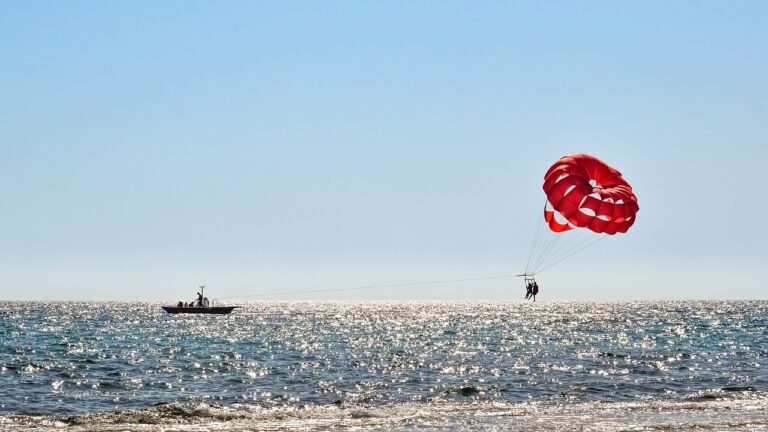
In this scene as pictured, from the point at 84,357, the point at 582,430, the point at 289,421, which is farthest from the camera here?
the point at 84,357

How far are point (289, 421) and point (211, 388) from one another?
34.1 ft

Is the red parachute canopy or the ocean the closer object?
the ocean

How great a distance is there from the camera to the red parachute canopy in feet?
127

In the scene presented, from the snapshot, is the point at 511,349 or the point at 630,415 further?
the point at 511,349

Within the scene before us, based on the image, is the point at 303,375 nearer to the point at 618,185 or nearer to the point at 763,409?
the point at 618,185

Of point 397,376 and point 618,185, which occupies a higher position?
point 618,185

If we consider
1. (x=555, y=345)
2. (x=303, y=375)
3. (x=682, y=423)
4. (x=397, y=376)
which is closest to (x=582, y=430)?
(x=682, y=423)

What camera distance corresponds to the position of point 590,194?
128ft

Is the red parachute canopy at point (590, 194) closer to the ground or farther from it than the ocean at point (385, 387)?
farther from it

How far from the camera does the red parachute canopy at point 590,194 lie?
3872 cm

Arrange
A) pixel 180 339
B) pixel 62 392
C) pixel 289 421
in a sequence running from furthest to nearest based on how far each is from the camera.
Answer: pixel 180 339
pixel 62 392
pixel 289 421

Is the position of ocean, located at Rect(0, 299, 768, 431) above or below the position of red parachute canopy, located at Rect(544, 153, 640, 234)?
below

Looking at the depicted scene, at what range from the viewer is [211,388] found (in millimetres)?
37094

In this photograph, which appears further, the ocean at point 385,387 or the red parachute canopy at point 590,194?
the red parachute canopy at point 590,194
